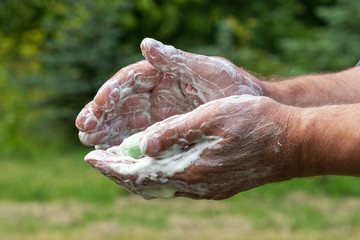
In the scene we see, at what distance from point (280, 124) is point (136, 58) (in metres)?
5.00

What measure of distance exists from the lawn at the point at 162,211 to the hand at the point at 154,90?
1.99m

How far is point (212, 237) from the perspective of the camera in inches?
159

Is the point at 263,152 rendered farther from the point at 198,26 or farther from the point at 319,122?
Result: the point at 198,26

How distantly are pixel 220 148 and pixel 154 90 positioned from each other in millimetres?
723

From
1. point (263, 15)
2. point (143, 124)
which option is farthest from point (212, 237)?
point (263, 15)

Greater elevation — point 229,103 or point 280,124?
point 229,103

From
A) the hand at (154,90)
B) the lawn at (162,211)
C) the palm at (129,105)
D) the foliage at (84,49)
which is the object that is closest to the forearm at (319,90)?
the hand at (154,90)

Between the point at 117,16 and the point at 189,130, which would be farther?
the point at 117,16

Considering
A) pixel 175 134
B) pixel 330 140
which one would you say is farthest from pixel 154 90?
pixel 330 140

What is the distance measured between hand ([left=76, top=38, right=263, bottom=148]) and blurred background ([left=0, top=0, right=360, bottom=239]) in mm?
654

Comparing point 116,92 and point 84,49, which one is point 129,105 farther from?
point 84,49

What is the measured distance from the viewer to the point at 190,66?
6.72 feet

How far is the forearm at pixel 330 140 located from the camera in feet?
5.25

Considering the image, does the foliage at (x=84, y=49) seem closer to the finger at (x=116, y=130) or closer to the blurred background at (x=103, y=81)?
the blurred background at (x=103, y=81)
